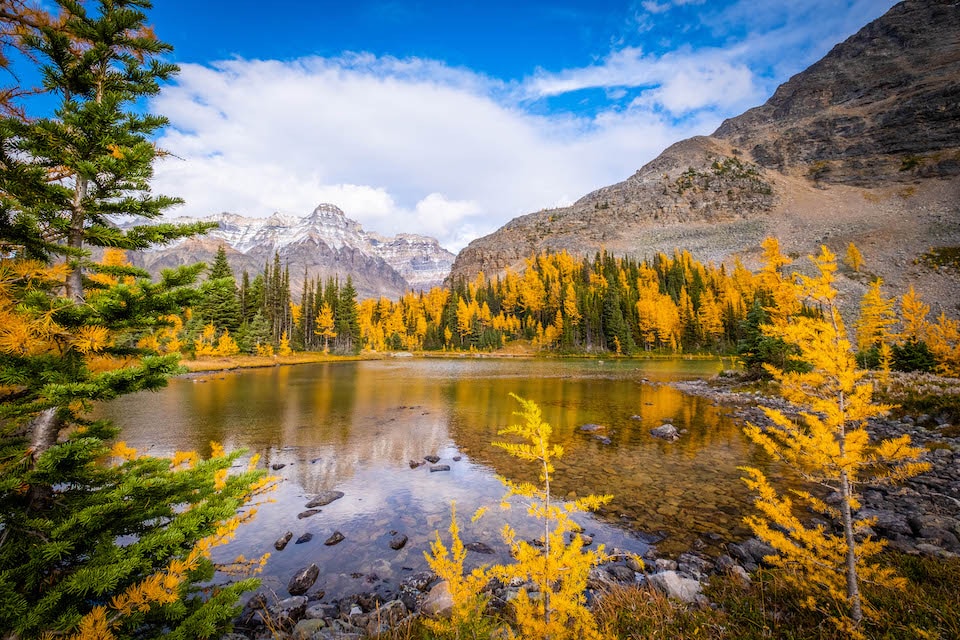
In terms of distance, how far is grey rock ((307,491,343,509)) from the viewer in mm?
11894

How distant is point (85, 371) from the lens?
4.55 meters

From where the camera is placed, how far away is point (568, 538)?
10445 millimetres

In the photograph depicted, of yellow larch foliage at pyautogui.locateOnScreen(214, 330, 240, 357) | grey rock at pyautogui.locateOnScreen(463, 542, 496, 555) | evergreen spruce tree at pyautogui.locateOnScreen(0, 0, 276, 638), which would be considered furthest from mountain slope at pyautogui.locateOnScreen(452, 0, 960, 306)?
yellow larch foliage at pyautogui.locateOnScreen(214, 330, 240, 357)

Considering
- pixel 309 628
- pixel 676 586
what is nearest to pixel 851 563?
pixel 676 586

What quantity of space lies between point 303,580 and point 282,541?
211 centimetres

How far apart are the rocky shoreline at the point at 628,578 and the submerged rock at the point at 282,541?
7 cm

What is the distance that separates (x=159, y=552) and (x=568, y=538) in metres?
9.49

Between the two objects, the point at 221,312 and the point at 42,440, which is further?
the point at 221,312

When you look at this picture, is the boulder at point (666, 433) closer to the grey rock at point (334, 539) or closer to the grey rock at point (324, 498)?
the grey rock at point (324, 498)

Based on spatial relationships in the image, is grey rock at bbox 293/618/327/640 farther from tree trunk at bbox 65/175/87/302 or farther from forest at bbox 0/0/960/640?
tree trunk at bbox 65/175/87/302

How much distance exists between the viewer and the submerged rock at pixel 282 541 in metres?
9.57

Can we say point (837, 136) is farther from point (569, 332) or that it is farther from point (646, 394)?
point (646, 394)

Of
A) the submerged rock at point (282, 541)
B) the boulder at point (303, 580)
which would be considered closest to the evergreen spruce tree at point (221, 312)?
the submerged rock at point (282, 541)

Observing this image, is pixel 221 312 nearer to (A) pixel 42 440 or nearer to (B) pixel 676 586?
(A) pixel 42 440
